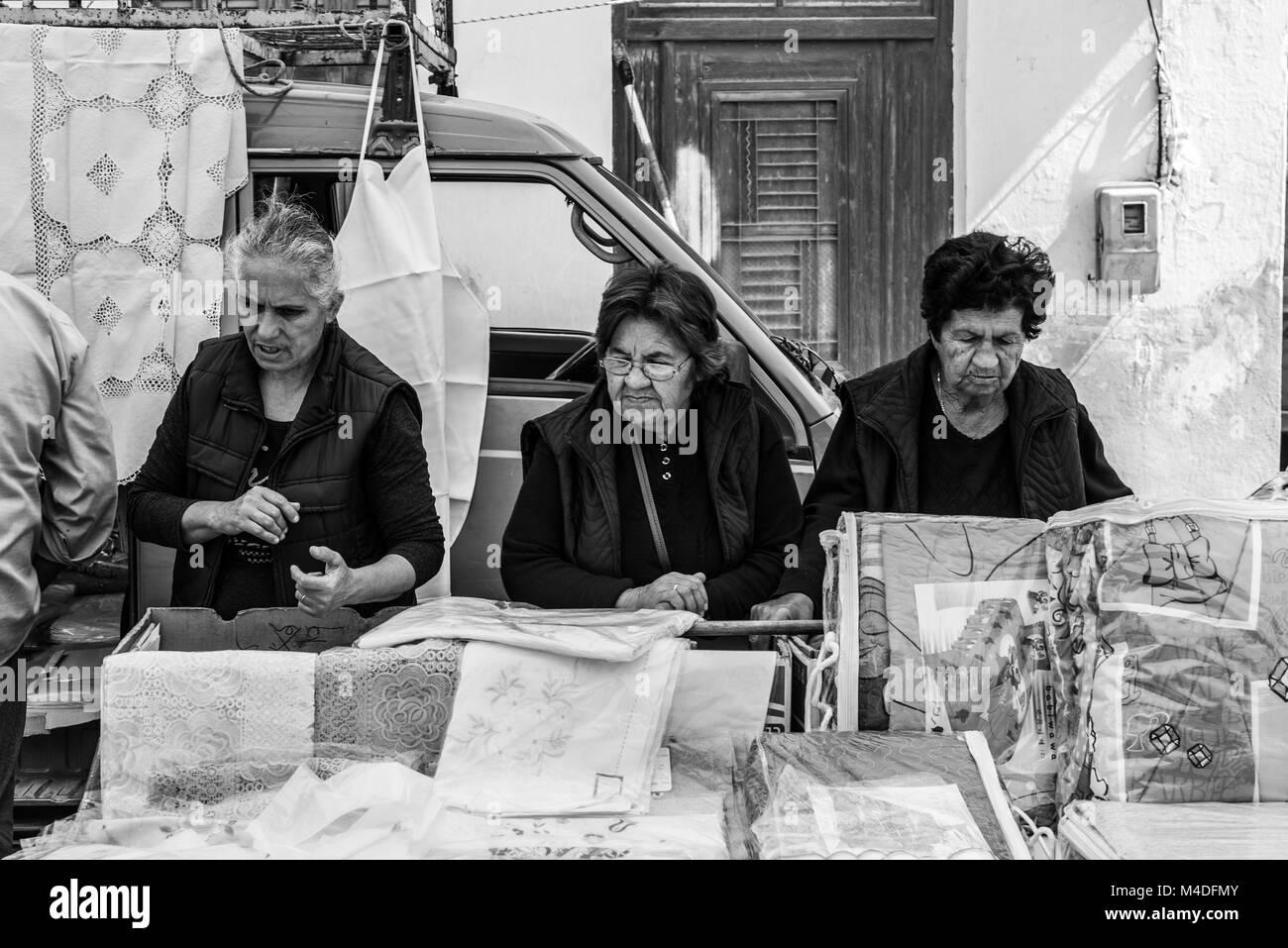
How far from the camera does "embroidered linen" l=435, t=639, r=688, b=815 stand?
7.39 feet

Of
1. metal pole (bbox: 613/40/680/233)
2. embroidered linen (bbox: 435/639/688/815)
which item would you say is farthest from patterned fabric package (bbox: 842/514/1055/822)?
metal pole (bbox: 613/40/680/233)

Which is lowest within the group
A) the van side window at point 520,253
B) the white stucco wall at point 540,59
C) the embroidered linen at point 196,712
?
the embroidered linen at point 196,712

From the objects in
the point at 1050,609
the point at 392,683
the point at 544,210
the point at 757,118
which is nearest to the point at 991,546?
the point at 1050,609

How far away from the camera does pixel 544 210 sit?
430 cm

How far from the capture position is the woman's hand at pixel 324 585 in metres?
2.61

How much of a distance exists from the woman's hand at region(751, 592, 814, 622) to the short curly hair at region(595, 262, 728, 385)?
0.57 metres

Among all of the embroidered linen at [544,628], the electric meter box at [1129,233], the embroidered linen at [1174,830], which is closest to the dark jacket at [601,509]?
the embroidered linen at [544,628]

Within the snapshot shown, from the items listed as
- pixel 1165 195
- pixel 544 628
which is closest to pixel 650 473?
pixel 544 628

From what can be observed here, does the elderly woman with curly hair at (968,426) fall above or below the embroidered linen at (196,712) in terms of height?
above

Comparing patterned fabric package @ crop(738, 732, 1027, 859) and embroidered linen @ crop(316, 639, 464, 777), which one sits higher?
embroidered linen @ crop(316, 639, 464, 777)

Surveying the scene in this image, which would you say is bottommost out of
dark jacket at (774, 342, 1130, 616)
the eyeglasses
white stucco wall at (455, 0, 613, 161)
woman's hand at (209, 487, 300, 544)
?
woman's hand at (209, 487, 300, 544)

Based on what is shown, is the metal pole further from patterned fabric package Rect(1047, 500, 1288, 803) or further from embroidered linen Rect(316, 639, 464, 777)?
patterned fabric package Rect(1047, 500, 1288, 803)

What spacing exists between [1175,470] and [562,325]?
11.5 feet

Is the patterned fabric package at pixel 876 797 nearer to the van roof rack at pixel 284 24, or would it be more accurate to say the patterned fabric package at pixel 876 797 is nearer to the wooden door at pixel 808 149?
the van roof rack at pixel 284 24
